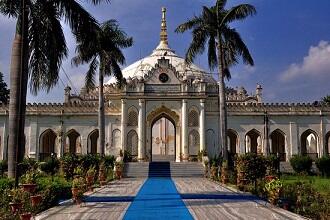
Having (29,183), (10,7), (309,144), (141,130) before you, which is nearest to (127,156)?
(141,130)

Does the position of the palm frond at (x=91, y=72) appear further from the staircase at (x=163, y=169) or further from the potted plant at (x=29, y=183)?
the potted plant at (x=29, y=183)

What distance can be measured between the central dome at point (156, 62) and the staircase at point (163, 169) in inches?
619

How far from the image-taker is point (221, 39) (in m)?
26.2

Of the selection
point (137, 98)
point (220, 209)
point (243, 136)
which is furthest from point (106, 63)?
point (220, 209)

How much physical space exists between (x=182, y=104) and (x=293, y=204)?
23.5 m

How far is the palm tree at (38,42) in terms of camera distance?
47.7 feet

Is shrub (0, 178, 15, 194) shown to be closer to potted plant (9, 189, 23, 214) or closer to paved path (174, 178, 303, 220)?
potted plant (9, 189, 23, 214)

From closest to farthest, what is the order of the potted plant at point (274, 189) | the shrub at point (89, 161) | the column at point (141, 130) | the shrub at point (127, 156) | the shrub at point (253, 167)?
1. the potted plant at point (274, 189)
2. the shrub at point (253, 167)
3. the shrub at point (89, 161)
4. the shrub at point (127, 156)
5. the column at point (141, 130)

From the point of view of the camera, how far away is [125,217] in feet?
36.2

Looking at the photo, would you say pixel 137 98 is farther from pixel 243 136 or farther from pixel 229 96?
pixel 229 96

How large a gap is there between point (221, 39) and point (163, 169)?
10766 millimetres

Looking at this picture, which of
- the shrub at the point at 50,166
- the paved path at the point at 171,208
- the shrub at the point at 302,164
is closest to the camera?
the paved path at the point at 171,208

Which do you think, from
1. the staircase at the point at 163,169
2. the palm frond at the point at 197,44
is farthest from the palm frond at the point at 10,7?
the staircase at the point at 163,169

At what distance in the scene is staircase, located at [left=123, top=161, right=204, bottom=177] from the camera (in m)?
31.1
